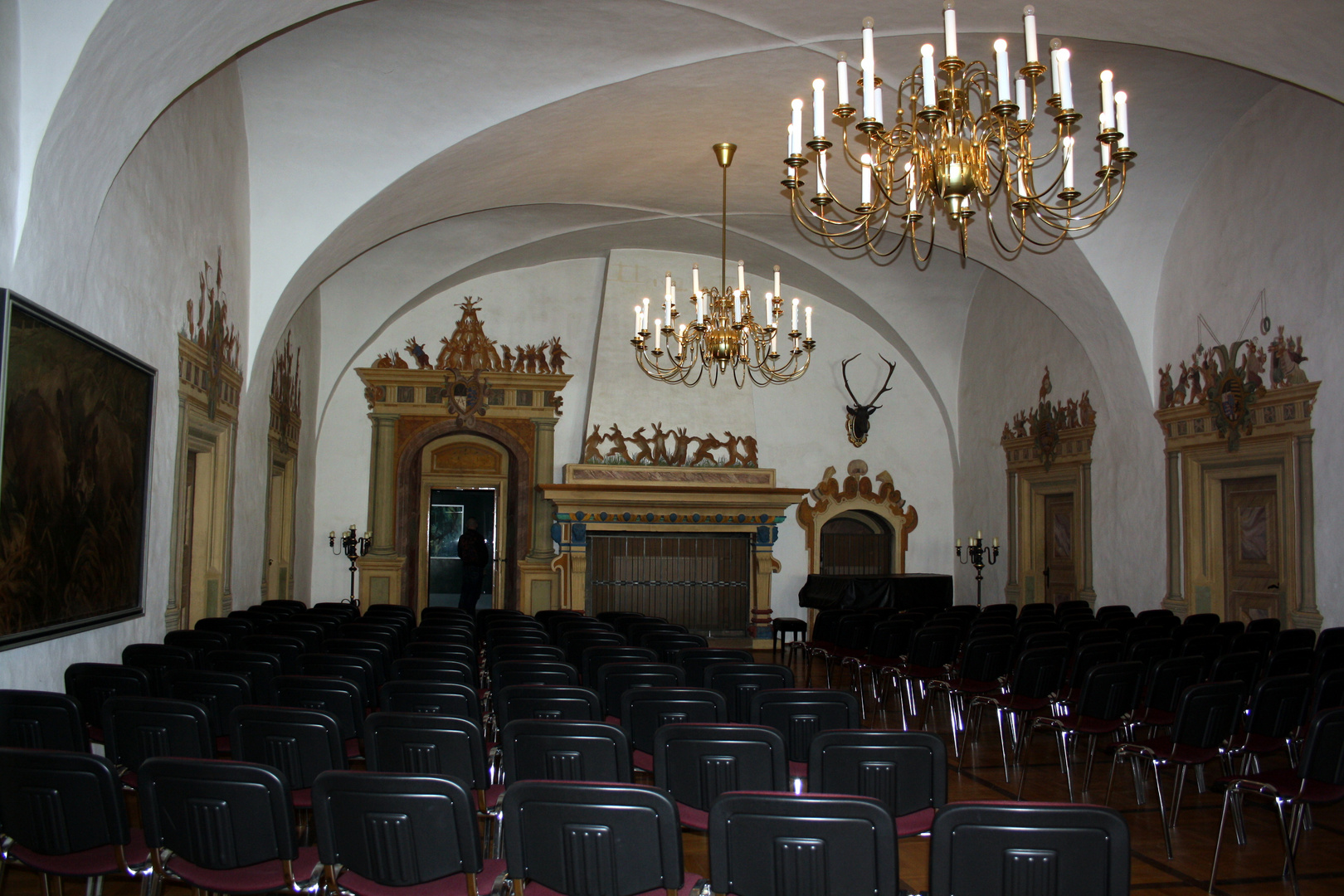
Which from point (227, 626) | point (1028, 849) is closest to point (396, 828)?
point (1028, 849)

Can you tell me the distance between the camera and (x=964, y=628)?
8.89 m

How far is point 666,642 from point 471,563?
7556 millimetres

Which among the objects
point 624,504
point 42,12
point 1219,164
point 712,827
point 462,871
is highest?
point 1219,164

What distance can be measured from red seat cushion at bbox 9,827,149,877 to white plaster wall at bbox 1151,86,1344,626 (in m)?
8.66

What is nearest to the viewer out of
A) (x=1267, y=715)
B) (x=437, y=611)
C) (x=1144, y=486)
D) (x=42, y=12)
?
(x=42, y=12)

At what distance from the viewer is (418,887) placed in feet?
9.83

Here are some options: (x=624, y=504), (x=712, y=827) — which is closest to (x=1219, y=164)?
(x=624, y=504)

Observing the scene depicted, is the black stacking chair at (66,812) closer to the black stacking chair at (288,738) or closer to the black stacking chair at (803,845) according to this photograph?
the black stacking chair at (288,738)

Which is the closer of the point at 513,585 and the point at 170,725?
the point at 170,725

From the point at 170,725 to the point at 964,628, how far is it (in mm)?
6749

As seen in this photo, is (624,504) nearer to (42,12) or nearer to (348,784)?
(42,12)

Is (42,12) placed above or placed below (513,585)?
above

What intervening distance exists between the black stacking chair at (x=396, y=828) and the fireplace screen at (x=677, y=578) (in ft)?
39.4

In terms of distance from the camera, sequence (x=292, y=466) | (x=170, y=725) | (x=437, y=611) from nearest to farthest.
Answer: (x=170, y=725) → (x=437, y=611) → (x=292, y=466)
